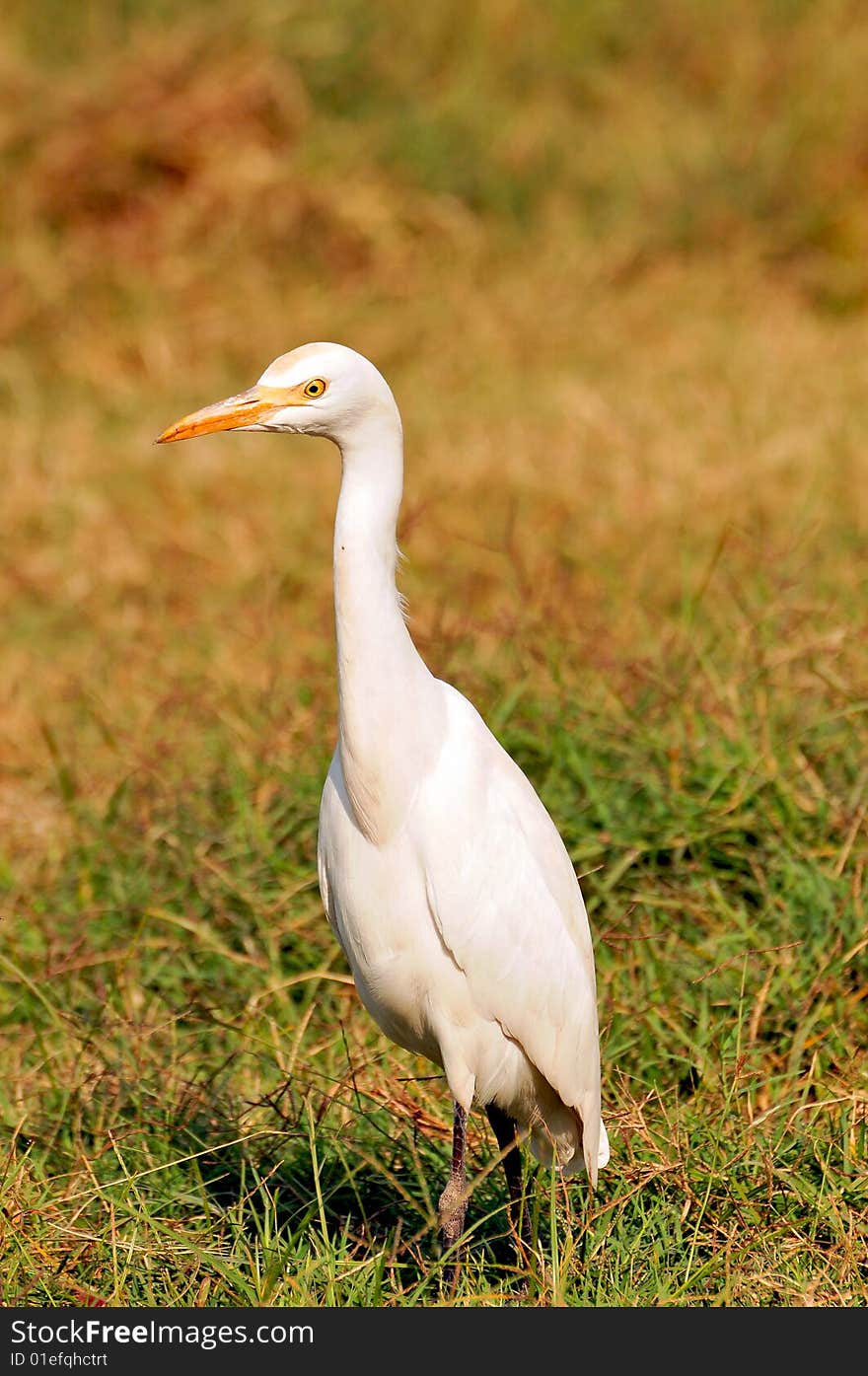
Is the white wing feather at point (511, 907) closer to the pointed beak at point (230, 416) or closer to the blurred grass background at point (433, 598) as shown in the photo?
the blurred grass background at point (433, 598)

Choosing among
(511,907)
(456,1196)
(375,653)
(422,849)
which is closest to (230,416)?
(375,653)

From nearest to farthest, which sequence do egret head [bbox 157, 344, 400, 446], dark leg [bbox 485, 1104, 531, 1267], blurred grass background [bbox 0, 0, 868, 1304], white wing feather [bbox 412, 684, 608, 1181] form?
1. egret head [bbox 157, 344, 400, 446]
2. white wing feather [bbox 412, 684, 608, 1181]
3. dark leg [bbox 485, 1104, 531, 1267]
4. blurred grass background [bbox 0, 0, 868, 1304]

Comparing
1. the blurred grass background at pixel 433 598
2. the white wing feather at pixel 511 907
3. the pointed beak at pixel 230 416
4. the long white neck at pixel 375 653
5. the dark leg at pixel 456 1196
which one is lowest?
the blurred grass background at pixel 433 598

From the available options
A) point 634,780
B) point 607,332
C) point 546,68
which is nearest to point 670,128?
point 546,68

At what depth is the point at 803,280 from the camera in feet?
23.3

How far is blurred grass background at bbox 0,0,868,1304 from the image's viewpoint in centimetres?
253

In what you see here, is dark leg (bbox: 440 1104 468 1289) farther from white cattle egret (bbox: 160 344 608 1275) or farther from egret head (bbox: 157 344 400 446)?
egret head (bbox: 157 344 400 446)

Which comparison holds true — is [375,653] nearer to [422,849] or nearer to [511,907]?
[422,849]

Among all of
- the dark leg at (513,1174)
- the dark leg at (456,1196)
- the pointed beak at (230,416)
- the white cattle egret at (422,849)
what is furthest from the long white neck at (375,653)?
the dark leg at (513,1174)

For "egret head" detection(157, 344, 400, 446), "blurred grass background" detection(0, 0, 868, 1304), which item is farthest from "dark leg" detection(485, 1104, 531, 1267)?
"egret head" detection(157, 344, 400, 446)

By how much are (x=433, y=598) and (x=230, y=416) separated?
2.66m

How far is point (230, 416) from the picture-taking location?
6.84 feet

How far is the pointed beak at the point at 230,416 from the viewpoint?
2.06 m

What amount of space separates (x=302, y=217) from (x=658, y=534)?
314 centimetres
